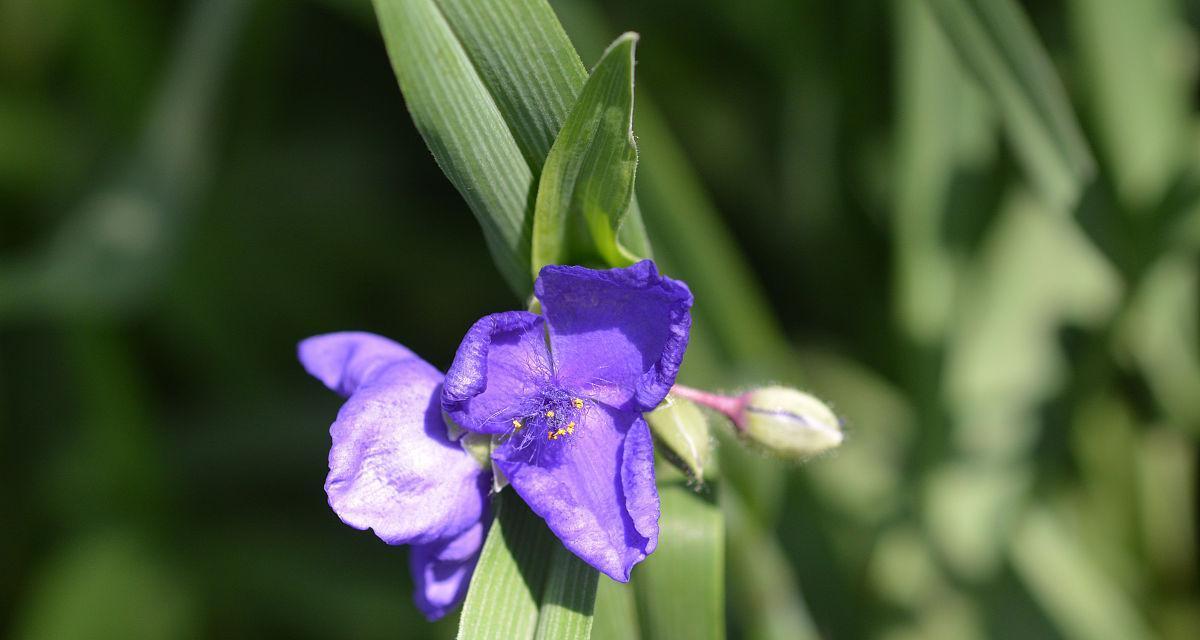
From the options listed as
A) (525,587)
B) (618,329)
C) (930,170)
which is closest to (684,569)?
(525,587)

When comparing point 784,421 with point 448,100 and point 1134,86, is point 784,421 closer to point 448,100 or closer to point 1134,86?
point 448,100

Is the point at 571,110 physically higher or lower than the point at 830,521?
higher

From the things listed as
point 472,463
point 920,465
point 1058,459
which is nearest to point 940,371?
point 920,465

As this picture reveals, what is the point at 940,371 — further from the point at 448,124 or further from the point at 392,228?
the point at 392,228

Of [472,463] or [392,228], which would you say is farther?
[392,228]

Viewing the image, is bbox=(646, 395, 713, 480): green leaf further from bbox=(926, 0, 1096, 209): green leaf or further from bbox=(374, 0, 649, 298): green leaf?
bbox=(926, 0, 1096, 209): green leaf

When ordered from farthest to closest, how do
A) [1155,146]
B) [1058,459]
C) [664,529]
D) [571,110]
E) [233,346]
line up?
1. [233,346]
2. [1058,459]
3. [1155,146]
4. [664,529]
5. [571,110]
